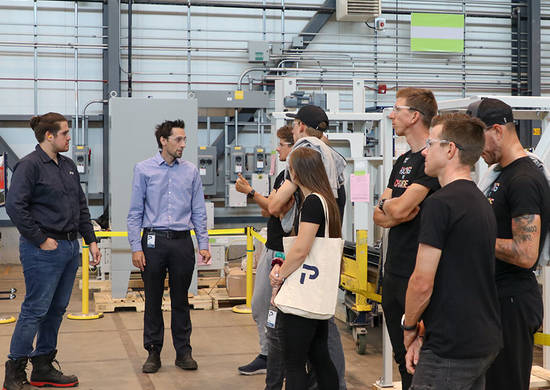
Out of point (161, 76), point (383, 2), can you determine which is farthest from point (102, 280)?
point (383, 2)

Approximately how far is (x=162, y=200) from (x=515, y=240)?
288 cm

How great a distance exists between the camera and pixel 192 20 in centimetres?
1216

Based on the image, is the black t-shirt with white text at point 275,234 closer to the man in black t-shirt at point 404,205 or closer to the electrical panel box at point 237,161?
the man in black t-shirt at point 404,205

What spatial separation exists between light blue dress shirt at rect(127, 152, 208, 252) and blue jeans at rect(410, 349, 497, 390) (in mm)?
2821

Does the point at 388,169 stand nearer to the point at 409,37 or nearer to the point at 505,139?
the point at 505,139

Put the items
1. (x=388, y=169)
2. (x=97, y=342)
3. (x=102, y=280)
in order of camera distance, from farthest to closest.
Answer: (x=102, y=280) < (x=97, y=342) < (x=388, y=169)

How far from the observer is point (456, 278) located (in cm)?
237

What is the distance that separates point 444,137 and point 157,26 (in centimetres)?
1028

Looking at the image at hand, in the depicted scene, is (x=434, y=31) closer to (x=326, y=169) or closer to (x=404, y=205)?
(x=326, y=169)

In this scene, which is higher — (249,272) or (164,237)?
(164,237)

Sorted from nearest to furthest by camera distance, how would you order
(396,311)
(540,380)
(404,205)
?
(404,205)
(396,311)
(540,380)

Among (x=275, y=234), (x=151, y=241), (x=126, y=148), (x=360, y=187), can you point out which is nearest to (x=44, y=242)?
(x=151, y=241)

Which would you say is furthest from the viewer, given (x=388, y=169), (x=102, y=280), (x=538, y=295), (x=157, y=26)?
(x=157, y=26)

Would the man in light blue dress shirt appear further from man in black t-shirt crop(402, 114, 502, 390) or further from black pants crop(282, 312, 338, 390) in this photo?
man in black t-shirt crop(402, 114, 502, 390)
